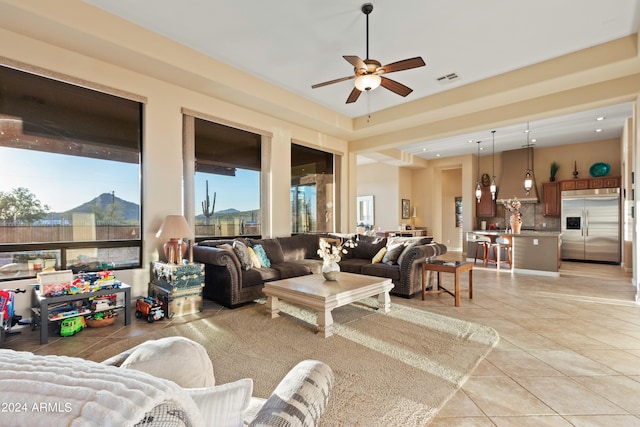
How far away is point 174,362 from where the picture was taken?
911mm

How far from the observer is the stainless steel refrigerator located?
7717 millimetres

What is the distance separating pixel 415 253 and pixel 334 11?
125 inches

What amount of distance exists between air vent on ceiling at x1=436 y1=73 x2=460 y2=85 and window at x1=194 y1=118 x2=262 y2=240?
10.5 feet

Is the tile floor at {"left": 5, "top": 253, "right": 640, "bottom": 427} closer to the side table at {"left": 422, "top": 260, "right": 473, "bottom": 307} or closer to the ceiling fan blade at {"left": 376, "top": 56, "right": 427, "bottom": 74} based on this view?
the side table at {"left": 422, "top": 260, "right": 473, "bottom": 307}

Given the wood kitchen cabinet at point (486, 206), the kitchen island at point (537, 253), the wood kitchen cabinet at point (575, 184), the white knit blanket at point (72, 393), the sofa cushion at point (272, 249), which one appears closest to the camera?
the white knit blanket at point (72, 393)

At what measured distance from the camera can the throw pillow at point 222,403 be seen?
0.73 m

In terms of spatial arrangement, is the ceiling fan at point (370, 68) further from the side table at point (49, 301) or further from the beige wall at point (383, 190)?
the beige wall at point (383, 190)

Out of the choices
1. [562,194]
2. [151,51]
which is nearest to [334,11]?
[151,51]

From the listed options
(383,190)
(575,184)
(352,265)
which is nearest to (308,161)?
(352,265)

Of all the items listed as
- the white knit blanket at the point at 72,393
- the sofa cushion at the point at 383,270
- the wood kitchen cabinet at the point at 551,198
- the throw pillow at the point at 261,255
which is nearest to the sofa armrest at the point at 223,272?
the throw pillow at the point at 261,255

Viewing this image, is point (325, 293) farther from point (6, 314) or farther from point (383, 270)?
point (6, 314)

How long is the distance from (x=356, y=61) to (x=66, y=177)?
11.8 ft

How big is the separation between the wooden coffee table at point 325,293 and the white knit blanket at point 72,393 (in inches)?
98.5

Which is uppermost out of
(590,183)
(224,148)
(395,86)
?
(395,86)
